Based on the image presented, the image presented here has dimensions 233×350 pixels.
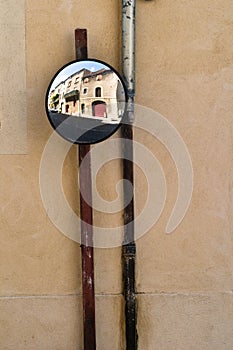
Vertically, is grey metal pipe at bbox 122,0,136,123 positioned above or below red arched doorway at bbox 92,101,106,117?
above

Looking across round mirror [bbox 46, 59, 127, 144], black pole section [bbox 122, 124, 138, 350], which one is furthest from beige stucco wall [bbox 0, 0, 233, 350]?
round mirror [bbox 46, 59, 127, 144]

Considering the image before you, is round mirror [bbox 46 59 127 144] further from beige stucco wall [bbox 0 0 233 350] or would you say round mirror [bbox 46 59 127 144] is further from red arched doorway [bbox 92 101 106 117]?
beige stucco wall [bbox 0 0 233 350]

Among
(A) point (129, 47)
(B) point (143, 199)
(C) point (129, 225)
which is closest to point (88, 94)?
(A) point (129, 47)

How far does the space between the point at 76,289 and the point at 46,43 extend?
1578mm

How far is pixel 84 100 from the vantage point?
316cm

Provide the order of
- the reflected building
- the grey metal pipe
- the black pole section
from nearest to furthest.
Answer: the reflected building → the grey metal pipe → the black pole section

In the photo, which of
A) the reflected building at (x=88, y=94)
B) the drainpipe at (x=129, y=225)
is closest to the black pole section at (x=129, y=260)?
the drainpipe at (x=129, y=225)

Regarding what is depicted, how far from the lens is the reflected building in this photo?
3.16 metres

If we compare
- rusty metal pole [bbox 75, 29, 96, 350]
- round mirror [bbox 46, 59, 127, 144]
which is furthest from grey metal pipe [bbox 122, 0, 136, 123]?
rusty metal pole [bbox 75, 29, 96, 350]

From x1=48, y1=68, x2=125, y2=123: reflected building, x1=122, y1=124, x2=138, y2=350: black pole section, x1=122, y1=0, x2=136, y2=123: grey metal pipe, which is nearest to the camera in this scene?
x1=48, y1=68, x2=125, y2=123: reflected building

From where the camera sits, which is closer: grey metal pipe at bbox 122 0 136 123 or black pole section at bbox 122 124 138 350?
grey metal pipe at bbox 122 0 136 123

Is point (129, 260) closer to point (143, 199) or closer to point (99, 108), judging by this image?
point (143, 199)

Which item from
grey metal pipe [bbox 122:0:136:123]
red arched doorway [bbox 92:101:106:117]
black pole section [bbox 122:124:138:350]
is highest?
grey metal pipe [bbox 122:0:136:123]

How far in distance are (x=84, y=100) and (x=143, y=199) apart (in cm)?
76
